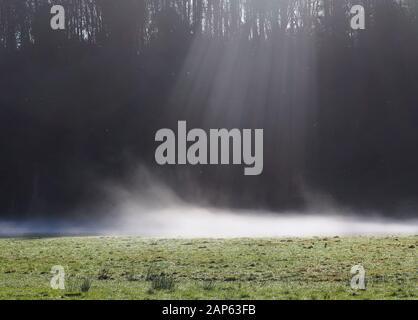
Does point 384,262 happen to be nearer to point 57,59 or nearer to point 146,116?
point 146,116

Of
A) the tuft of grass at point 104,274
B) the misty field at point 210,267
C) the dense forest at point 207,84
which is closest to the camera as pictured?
the misty field at point 210,267

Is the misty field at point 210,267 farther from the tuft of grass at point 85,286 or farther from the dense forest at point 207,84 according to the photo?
the dense forest at point 207,84

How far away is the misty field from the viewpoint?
52.7 feet

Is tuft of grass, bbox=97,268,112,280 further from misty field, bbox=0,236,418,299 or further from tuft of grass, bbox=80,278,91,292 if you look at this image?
tuft of grass, bbox=80,278,91,292

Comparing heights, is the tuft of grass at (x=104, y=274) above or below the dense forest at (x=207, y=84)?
below

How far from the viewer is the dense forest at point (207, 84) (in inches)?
2108

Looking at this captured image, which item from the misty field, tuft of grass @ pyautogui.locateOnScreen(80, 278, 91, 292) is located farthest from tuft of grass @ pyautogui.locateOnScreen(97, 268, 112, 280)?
tuft of grass @ pyautogui.locateOnScreen(80, 278, 91, 292)

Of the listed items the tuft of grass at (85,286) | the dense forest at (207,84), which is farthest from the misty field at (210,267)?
the dense forest at (207,84)

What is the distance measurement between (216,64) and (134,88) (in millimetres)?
8108

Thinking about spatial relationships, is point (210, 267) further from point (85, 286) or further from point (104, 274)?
point (85, 286)

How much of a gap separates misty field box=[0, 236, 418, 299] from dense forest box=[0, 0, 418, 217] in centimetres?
2536

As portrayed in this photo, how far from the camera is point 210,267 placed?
67.2 feet

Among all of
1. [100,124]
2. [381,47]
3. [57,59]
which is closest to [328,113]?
[381,47]

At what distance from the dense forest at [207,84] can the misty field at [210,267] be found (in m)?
25.4
